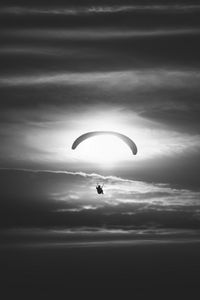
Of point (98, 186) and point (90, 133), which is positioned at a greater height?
point (90, 133)

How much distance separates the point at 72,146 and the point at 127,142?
6.01 m

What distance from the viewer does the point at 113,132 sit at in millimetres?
83250

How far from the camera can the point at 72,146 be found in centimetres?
8306

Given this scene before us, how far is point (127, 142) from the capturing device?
83.7m

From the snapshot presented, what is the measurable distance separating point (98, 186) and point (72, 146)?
5247mm

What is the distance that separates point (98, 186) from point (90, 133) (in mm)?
5844

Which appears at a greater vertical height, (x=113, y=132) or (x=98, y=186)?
(x=113, y=132)

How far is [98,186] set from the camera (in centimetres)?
8388

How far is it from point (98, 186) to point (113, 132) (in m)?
6.13

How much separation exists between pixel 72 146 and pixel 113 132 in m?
4.69

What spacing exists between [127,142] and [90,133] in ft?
13.6

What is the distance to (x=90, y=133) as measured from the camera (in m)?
83.8

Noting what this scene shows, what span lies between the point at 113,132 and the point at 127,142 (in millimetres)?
1923
